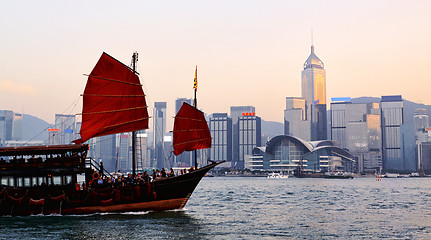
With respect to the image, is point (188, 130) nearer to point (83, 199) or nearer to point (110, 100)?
point (110, 100)

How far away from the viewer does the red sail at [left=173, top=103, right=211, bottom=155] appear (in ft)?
148

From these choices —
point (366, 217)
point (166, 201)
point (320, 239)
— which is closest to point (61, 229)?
point (166, 201)

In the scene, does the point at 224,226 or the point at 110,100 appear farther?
the point at 110,100

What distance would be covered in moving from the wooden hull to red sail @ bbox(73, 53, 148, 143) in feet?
17.2

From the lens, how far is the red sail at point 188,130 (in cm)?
4497

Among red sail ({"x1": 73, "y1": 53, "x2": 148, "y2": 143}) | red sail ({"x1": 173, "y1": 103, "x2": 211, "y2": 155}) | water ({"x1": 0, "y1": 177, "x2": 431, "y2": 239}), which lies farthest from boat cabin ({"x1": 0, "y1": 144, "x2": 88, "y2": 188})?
red sail ({"x1": 173, "y1": 103, "x2": 211, "y2": 155})

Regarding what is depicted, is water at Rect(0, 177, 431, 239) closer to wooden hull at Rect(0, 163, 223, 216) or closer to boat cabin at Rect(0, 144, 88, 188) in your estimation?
wooden hull at Rect(0, 163, 223, 216)

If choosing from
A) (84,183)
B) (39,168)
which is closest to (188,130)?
(84,183)

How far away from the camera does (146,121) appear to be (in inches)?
1727

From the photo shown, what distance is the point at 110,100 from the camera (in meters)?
42.3

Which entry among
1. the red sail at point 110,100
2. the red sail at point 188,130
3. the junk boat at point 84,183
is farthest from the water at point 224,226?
the red sail at point 110,100

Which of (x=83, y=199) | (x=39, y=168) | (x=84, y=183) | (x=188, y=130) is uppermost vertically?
(x=188, y=130)

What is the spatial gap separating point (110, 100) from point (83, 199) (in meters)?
8.86

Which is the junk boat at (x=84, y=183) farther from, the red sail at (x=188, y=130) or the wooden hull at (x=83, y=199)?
the red sail at (x=188, y=130)
